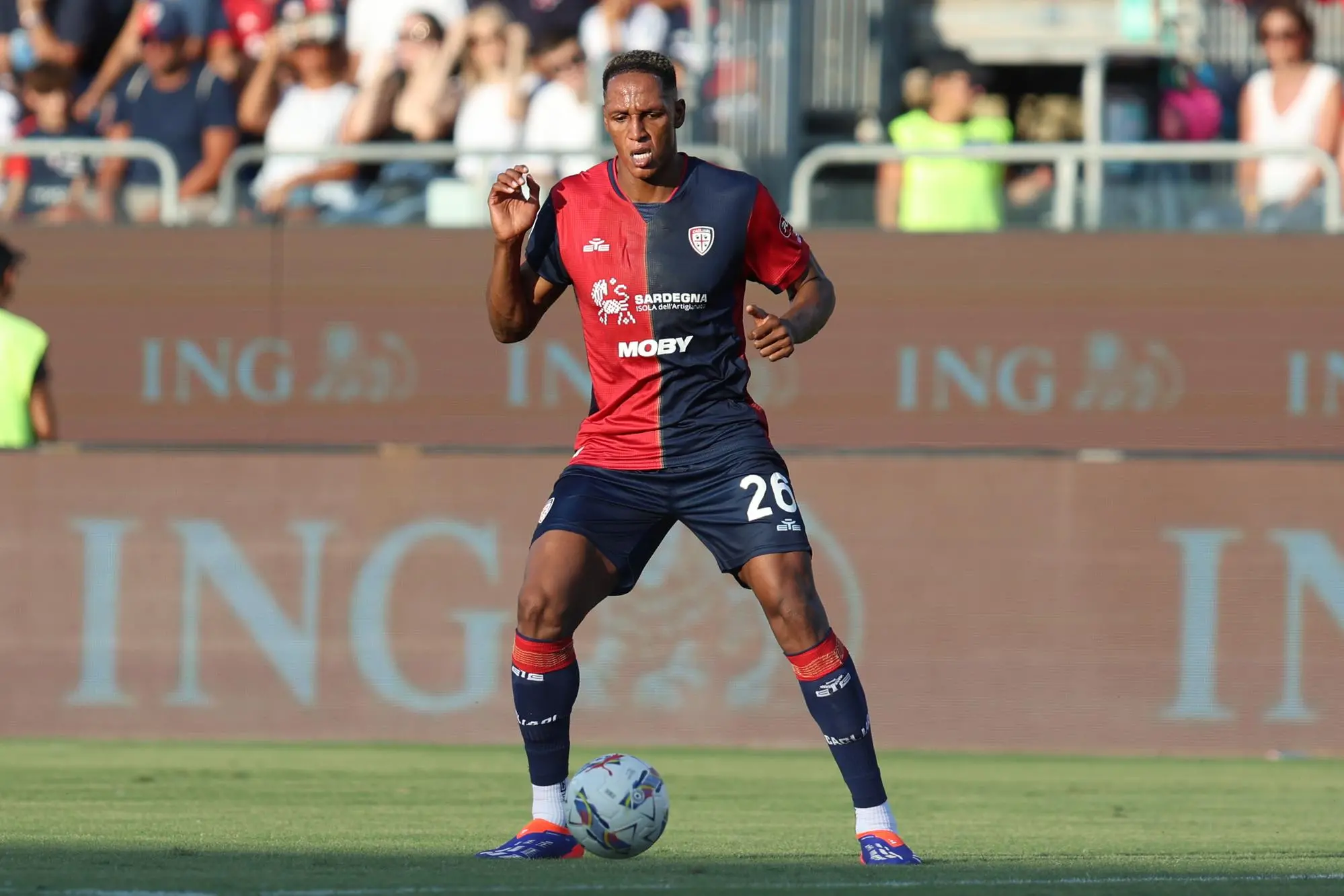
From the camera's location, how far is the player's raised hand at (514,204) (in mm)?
6105

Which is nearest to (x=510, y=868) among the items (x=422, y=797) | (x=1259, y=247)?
(x=422, y=797)

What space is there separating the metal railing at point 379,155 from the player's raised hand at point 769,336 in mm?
6747

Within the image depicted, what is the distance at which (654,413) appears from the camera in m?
6.22

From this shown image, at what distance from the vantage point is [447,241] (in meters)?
12.9

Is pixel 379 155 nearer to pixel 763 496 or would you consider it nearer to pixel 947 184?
→ pixel 947 184

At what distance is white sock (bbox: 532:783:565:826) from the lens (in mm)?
6230

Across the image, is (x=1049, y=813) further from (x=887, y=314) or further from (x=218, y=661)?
(x=887, y=314)

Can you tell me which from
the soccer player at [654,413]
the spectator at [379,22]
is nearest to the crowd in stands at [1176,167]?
the spectator at [379,22]

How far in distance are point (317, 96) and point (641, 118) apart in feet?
25.8

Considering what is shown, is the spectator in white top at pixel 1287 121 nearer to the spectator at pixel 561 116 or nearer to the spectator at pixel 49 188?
the spectator at pixel 561 116

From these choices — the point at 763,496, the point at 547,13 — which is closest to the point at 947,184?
the point at 547,13

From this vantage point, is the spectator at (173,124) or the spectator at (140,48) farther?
the spectator at (140,48)

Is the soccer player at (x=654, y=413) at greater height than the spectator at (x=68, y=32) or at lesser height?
lesser

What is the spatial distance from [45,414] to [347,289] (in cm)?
299
